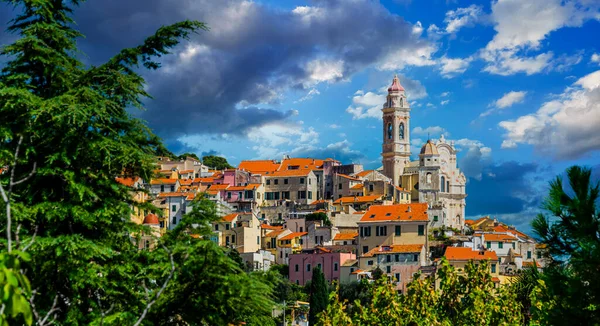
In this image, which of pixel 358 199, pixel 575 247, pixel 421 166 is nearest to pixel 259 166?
pixel 358 199

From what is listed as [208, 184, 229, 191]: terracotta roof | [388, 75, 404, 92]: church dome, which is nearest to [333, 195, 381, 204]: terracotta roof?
[208, 184, 229, 191]: terracotta roof

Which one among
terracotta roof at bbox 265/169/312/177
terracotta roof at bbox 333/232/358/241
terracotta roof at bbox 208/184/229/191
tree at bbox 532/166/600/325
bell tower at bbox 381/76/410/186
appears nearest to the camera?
tree at bbox 532/166/600/325

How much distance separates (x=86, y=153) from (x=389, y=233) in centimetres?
6818

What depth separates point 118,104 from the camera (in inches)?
538

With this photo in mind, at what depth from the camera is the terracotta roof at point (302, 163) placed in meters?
113

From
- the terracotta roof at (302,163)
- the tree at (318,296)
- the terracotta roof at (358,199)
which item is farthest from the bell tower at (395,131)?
the tree at (318,296)

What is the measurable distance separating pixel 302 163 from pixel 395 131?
844 inches

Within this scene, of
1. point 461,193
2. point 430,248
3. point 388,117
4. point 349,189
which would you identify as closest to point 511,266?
point 430,248

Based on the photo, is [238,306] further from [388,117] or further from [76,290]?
[388,117]

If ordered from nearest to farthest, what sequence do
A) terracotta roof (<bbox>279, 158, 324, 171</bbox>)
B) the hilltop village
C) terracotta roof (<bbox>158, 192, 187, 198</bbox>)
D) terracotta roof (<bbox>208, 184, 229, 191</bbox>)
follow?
1. the hilltop village
2. terracotta roof (<bbox>158, 192, 187, 198</bbox>)
3. terracotta roof (<bbox>208, 184, 229, 191</bbox>)
4. terracotta roof (<bbox>279, 158, 324, 171</bbox>)

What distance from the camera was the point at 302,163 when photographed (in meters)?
115

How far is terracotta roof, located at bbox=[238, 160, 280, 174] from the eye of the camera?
11369cm

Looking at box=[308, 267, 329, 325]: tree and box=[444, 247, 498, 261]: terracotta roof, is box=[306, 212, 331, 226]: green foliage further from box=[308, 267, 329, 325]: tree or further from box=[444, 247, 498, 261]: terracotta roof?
box=[308, 267, 329, 325]: tree

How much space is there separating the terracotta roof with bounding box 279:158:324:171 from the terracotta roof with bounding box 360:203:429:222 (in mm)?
29453
